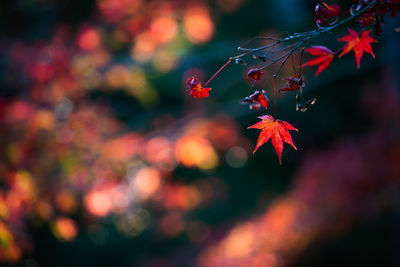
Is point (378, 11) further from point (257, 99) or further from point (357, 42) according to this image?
point (257, 99)

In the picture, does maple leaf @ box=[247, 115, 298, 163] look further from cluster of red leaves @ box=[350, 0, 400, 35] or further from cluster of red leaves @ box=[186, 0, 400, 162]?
cluster of red leaves @ box=[350, 0, 400, 35]

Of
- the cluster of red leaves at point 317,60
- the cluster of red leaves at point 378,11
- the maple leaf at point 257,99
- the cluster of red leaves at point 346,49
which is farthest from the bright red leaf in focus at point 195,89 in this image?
the cluster of red leaves at point 378,11

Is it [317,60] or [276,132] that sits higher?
[317,60]

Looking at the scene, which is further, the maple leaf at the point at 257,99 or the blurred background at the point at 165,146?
the blurred background at the point at 165,146

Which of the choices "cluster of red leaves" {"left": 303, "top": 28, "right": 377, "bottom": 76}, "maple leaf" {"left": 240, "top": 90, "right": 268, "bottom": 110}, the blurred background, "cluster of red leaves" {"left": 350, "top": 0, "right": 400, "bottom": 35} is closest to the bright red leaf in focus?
"maple leaf" {"left": 240, "top": 90, "right": 268, "bottom": 110}

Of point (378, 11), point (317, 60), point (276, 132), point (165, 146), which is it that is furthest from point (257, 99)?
point (165, 146)

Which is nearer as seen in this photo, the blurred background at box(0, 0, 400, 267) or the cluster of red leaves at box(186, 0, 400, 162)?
the cluster of red leaves at box(186, 0, 400, 162)

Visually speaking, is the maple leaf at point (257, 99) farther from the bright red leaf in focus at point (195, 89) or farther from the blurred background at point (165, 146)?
the blurred background at point (165, 146)

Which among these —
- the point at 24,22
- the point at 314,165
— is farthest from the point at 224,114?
the point at 24,22
